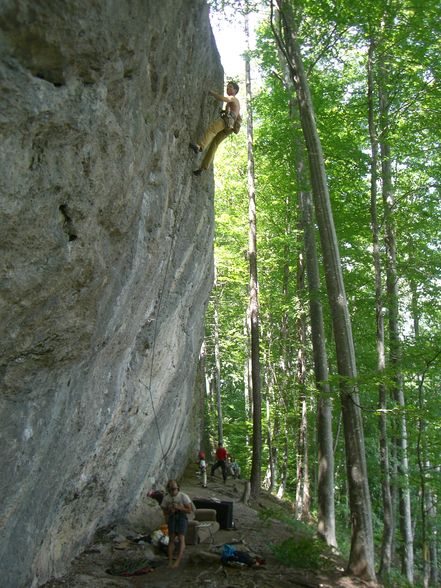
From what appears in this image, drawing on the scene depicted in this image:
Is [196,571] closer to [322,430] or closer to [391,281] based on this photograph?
[322,430]

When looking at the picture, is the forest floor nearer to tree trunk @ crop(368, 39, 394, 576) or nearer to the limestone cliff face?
the limestone cliff face

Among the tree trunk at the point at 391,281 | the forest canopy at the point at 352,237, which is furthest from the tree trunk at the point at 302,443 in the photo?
the tree trunk at the point at 391,281

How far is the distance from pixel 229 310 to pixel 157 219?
22728mm

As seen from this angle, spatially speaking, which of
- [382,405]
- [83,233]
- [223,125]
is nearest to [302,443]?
[382,405]

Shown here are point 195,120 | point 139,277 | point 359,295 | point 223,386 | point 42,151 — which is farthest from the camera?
point 223,386

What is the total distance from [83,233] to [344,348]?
5.97m

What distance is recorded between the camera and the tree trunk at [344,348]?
27.4ft

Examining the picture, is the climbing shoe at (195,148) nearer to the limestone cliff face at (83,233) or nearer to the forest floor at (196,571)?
the limestone cliff face at (83,233)

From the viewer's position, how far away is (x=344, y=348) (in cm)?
927

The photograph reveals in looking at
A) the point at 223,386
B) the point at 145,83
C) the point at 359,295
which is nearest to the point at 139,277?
the point at 145,83

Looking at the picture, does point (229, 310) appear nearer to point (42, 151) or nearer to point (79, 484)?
point (79, 484)

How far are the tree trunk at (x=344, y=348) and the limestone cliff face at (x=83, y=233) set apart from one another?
273 cm

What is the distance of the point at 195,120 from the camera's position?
7980mm

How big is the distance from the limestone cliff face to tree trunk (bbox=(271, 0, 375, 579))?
273 centimetres
